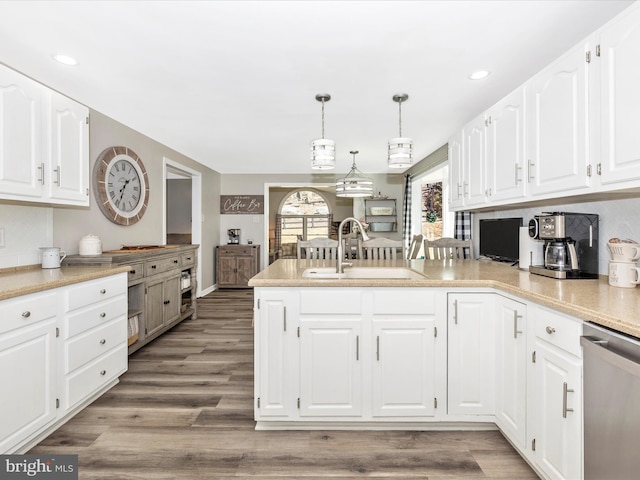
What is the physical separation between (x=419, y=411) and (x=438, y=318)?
55cm

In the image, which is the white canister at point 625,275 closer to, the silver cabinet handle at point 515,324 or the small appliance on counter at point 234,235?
the silver cabinet handle at point 515,324

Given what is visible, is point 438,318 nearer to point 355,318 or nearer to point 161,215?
point 355,318

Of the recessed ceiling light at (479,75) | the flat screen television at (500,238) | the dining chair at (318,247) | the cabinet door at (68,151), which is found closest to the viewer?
the cabinet door at (68,151)

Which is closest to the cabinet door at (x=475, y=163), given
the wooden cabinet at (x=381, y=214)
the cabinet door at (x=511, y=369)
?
the cabinet door at (x=511, y=369)

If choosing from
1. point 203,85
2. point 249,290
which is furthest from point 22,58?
point 249,290

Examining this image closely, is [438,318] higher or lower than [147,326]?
higher

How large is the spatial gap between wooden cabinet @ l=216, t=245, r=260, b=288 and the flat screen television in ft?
14.5

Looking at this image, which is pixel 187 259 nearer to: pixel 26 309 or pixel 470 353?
pixel 26 309

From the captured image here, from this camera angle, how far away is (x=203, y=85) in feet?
9.02

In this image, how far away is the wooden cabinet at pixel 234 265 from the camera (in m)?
6.83

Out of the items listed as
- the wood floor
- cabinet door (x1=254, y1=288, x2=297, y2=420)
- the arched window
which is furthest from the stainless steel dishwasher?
the arched window

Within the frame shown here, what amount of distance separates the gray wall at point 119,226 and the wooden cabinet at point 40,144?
0.53m

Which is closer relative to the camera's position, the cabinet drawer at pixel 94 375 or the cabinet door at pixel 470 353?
the cabinet door at pixel 470 353

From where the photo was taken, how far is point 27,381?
183 centimetres
